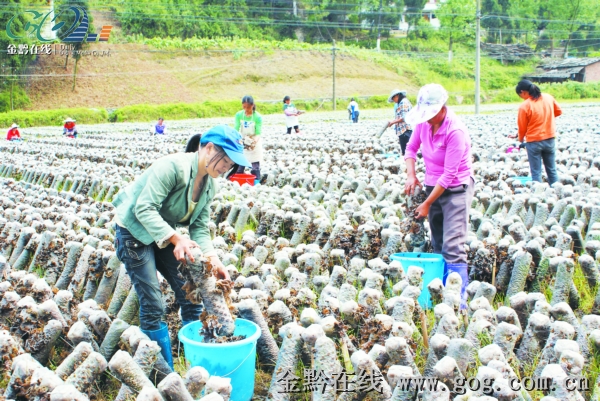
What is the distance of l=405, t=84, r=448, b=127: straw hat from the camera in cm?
404

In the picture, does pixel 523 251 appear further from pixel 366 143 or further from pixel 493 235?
pixel 366 143

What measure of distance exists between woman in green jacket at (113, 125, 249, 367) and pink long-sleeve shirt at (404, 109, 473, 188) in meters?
1.64

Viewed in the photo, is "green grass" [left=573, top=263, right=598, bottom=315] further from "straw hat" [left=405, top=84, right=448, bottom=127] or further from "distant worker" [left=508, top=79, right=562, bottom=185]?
"distant worker" [left=508, top=79, right=562, bottom=185]

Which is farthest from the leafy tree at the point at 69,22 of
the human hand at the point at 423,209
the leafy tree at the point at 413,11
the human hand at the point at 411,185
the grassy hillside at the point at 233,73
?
the human hand at the point at 423,209

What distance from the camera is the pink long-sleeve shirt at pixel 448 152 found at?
414 centimetres

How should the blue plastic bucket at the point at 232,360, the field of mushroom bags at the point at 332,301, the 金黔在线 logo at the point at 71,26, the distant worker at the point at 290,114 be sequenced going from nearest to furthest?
the field of mushroom bags at the point at 332,301, the blue plastic bucket at the point at 232,360, the distant worker at the point at 290,114, the 金黔在线 logo at the point at 71,26

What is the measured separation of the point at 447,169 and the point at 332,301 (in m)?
1.31

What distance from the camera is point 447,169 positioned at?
416cm

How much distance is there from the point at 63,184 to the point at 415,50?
67485mm

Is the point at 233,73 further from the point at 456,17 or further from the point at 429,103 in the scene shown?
the point at 429,103

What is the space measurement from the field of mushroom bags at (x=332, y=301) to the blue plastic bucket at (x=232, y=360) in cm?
14

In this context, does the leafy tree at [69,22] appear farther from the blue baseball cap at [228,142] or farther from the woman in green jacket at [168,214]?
the blue baseball cap at [228,142]

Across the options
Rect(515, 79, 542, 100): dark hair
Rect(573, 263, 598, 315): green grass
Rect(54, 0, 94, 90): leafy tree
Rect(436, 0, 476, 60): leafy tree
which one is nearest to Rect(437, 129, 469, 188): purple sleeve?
Rect(573, 263, 598, 315): green grass

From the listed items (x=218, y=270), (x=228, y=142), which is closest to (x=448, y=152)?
(x=228, y=142)
